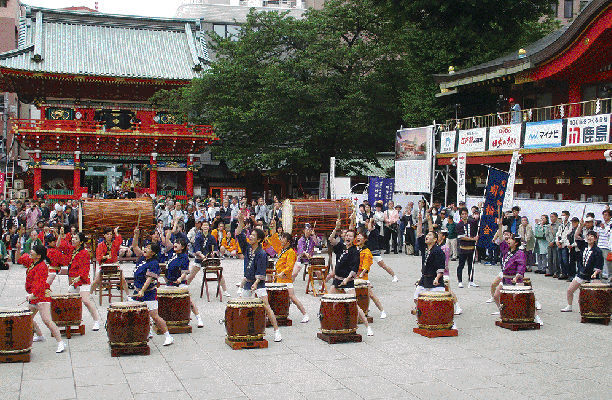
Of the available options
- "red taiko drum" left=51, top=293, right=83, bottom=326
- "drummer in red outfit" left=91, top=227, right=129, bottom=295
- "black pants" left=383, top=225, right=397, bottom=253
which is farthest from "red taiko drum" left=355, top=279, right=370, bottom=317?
"black pants" left=383, top=225, right=397, bottom=253

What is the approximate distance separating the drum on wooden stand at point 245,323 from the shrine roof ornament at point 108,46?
2685cm

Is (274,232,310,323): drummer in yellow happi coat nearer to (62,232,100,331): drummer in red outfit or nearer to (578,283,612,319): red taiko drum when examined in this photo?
(62,232,100,331): drummer in red outfit

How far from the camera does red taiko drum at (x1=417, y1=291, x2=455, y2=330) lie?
11.0 meters

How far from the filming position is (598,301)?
1188 cm

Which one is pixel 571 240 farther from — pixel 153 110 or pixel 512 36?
pixel 153 110

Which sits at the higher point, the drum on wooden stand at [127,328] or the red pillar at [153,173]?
the red pillar at [153,173]

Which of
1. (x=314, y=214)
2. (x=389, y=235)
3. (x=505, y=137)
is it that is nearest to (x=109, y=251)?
(x=314, y=214)

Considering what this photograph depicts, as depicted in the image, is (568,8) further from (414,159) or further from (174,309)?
(174,309)

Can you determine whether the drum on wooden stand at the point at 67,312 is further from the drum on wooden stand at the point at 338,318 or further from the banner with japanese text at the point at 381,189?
the banner with japanese text at the point at 381,189

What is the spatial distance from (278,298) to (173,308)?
6.03 feet

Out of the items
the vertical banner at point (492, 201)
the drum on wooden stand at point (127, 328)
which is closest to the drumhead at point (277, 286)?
the drum on wooden stand at point (127, 328)

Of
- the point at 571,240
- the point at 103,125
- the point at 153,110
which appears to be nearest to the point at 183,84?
the point at 153,110

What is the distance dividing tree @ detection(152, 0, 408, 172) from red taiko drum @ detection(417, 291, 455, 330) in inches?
743

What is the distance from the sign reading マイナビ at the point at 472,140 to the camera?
82.9ft
